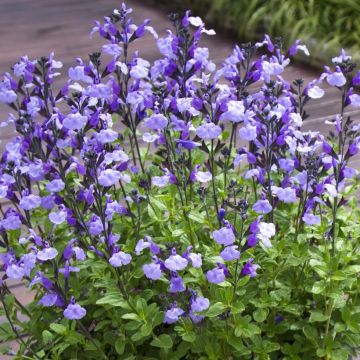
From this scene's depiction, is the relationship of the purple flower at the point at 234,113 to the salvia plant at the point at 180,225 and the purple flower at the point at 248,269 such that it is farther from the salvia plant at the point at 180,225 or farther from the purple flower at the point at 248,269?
the purple flower at the point at 248,269

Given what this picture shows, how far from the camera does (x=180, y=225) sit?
194 centimetres

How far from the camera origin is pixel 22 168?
1.68 metres

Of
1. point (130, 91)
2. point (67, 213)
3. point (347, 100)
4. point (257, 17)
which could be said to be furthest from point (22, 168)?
point (257, 17)

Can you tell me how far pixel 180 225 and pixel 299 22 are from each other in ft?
10.4

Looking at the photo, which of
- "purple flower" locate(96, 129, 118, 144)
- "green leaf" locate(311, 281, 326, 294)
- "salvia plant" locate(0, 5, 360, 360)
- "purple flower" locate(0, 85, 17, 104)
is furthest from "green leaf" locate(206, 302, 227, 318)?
"purple flower" locate(0, 85, 17, 104)

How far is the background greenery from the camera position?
4.55 metres

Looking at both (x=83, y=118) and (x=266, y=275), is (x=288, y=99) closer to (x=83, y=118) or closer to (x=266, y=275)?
(x=266, y=275)

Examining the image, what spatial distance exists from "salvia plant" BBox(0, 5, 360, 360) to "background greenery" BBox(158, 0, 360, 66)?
267 centimetres

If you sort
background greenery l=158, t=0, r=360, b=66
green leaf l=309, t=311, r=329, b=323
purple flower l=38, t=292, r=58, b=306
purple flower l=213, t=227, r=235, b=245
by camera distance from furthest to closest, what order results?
1. background greenery l=158, t=0, r=360, b=66
2. green leaf l=309, t=311, r=329, b=323
3. purple flower l=38, t=292, r=58, b=306
4. purple flower l=213, t=227, r=235, b=245

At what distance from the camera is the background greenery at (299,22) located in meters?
4.55

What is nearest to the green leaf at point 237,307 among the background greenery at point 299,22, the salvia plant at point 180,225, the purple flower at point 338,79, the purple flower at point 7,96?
the salvia plant at point 180,225

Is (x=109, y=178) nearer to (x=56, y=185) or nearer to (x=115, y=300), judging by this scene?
(x=56, y=185)

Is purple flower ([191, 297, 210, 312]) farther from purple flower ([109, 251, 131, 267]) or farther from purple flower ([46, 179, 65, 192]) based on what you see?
purple flower ([46, 179, 65, 192])

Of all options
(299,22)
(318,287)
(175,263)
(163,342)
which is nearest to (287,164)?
(318,287)
